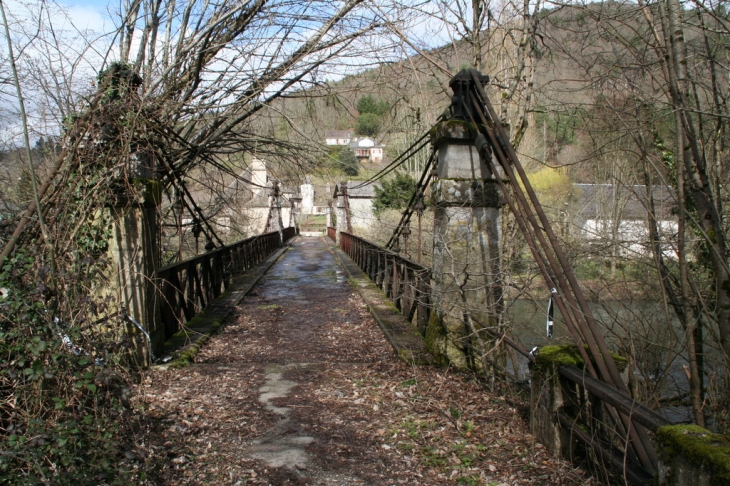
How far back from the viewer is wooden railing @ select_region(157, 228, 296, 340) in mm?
5703

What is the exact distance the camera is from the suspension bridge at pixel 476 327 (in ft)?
9.02

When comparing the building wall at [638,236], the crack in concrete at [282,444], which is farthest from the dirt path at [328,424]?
the building wall at [638,236]

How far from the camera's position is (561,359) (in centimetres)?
315

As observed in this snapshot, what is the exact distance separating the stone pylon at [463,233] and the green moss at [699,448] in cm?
273

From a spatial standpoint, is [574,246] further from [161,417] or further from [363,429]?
[161,417]

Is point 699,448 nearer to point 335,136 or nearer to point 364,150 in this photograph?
point 335,136

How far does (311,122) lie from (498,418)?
5.78 m

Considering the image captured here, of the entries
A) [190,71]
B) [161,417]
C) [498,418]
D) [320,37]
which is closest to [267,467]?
[161,417]

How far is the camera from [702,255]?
6.37 meters

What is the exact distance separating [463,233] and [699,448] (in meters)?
3.12

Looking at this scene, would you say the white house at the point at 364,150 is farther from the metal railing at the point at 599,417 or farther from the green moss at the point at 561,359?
the metal railing at the point at 599,417

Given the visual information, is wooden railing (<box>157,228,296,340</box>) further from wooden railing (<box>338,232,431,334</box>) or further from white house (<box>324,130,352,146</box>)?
white house (<box>324,130,352,146</box>)

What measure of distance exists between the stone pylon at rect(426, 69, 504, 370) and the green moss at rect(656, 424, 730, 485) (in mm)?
2727

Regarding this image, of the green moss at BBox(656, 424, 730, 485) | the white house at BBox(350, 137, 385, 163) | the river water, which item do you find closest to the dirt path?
the green moss at BBox(656, 424, 730, 485)
